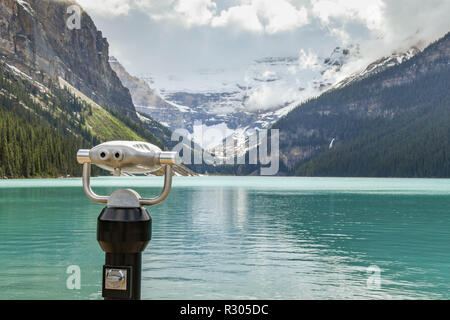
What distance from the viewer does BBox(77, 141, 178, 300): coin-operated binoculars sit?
4461 mm

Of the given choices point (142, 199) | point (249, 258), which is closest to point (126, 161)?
point (142, 199)

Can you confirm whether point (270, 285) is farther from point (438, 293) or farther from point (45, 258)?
point (45, 258)

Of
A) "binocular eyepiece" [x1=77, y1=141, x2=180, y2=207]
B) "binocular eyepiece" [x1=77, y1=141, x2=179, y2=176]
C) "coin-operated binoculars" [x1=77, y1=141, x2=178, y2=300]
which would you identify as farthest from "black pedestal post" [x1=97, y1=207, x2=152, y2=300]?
"binocular eyepiece" [x1=77, y1=141, x2=179, y2=176]

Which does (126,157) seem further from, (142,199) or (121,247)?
(121,247)

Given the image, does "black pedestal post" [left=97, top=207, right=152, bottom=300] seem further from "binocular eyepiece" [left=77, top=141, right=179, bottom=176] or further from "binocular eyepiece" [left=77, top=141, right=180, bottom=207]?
"binocular eyepiece" [left=77, top=141, right=179, bottom=176]

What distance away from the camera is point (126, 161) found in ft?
14.6

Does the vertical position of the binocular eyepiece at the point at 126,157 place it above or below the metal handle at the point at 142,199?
above

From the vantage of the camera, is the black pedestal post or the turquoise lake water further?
the turquoise lake water

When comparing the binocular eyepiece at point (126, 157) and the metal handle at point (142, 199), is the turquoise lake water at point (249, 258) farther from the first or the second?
the binocular eyepiece at point (126, 157)

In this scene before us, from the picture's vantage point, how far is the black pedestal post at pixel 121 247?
4.47m

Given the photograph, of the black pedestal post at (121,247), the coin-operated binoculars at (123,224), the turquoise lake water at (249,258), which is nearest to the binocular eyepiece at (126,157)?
the coin-operated binoculars at (123,224)

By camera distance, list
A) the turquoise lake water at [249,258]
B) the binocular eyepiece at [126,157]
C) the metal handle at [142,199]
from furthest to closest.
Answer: the turquoise lake water at [249,258]
the metal handle at [142,199]
the binocular eyepiece at [126,157]

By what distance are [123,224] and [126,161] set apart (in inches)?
20.7
